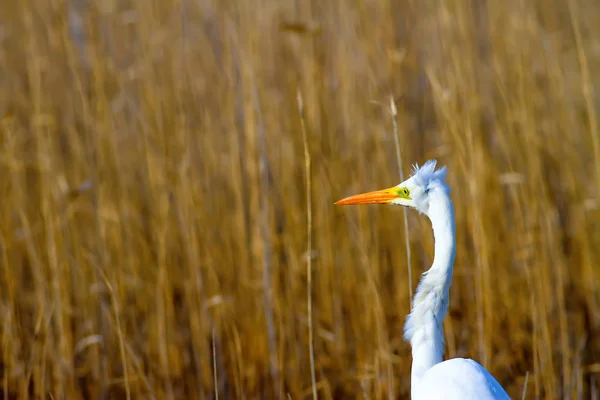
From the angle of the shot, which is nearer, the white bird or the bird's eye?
the white bird

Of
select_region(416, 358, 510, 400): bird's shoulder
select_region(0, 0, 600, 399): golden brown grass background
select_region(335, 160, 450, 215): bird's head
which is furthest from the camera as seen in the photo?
select_region(0, 0, 600, 399): golden brown grass background

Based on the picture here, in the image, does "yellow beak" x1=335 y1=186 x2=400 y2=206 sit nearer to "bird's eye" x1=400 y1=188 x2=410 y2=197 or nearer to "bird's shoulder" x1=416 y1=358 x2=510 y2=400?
"bird's eye" x1=400 y1=188 x2=410 y2=197

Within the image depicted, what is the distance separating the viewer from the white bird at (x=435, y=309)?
1.37 m

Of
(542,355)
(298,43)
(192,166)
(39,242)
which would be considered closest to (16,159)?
(39,242)

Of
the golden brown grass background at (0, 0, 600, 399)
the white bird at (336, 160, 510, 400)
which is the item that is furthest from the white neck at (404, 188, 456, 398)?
the golden brown grass background at (0, 0, 600, 399)

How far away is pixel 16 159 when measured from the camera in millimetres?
2326

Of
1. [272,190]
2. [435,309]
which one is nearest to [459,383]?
[435,309]

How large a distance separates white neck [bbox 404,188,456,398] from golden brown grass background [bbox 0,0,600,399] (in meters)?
0.57

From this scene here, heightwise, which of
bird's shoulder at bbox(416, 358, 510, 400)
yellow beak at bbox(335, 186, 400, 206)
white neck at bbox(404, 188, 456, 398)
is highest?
yellow beak at bbox(335, 186, 400, 206)

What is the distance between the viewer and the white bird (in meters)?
1.37

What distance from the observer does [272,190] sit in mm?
2328

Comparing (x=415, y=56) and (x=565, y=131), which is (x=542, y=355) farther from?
(x=415, y=56)

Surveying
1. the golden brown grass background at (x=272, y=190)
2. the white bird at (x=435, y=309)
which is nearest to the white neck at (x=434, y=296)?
the white bird at (x=435, y=309)

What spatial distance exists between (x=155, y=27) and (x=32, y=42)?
0.37 meters
